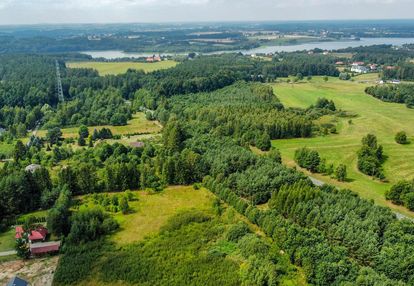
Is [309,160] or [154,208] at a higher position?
[309,160]

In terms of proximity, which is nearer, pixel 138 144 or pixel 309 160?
pixel 309 160

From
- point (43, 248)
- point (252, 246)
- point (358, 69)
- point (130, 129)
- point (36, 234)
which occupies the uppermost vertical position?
point (358, 69)

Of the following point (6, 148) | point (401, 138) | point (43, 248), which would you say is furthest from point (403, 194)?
point (6, 148)

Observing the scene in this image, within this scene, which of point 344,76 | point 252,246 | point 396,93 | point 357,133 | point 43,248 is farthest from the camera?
point 344,76

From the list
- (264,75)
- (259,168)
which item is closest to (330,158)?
(259,168)

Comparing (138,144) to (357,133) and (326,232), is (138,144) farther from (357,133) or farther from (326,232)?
(357,133)

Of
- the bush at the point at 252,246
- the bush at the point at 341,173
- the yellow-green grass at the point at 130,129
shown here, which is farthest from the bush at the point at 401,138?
the yellow-green grass at the point at 130,129

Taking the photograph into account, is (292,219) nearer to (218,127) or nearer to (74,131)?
(218,127)
